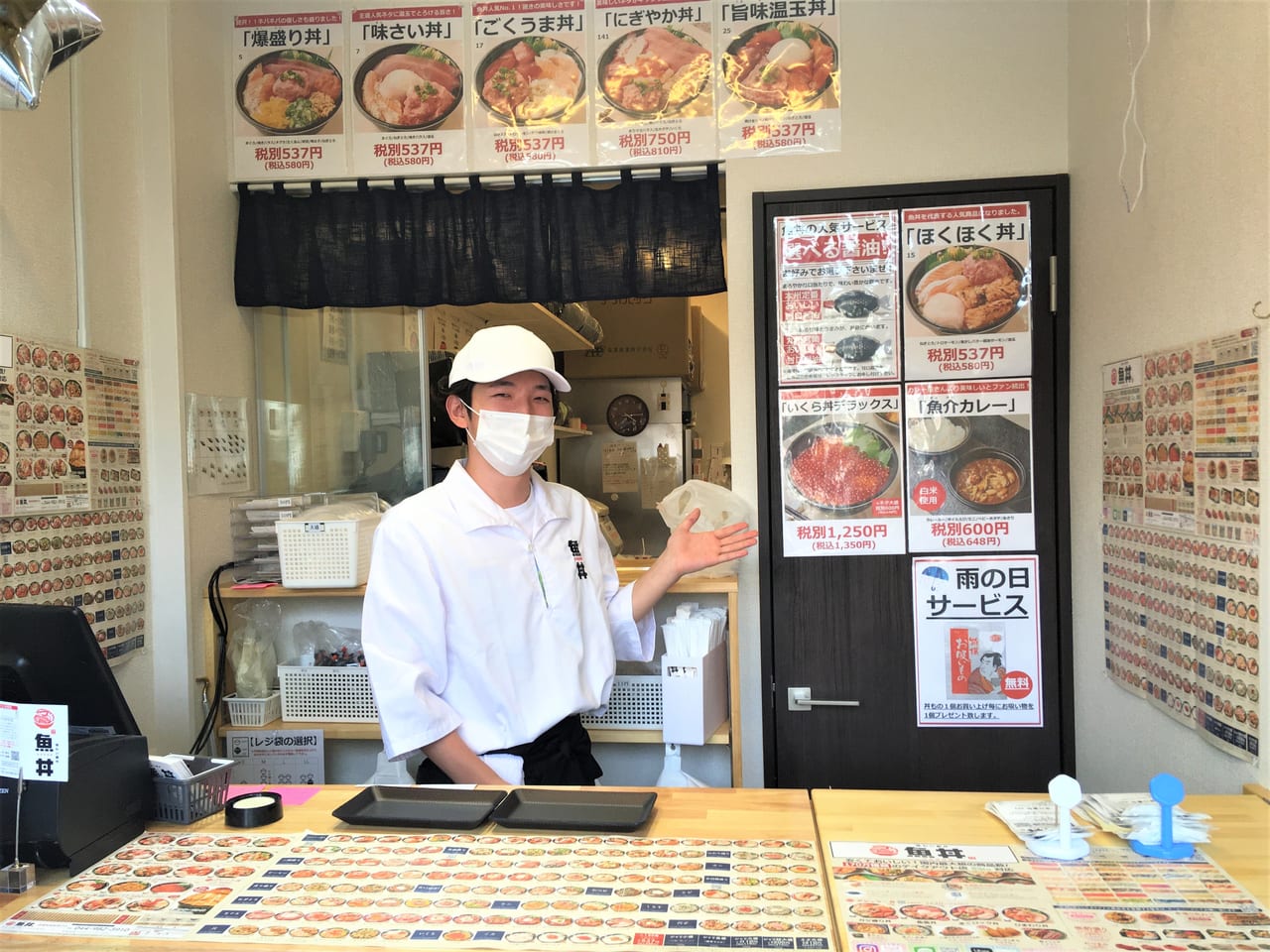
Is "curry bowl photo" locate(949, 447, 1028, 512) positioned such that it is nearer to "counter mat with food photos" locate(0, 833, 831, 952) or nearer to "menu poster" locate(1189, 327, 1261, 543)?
"menu poster" locate(1189, 327, 1261, 543)

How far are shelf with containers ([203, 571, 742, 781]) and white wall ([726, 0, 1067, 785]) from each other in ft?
1.21

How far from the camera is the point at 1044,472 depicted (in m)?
2.84

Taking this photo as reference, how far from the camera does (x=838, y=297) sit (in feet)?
9.52

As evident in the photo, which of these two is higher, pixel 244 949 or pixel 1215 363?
pixel 1215 363

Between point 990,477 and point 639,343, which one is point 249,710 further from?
point 639,343

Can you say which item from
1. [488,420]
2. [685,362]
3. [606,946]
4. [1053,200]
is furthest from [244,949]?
[685,362]

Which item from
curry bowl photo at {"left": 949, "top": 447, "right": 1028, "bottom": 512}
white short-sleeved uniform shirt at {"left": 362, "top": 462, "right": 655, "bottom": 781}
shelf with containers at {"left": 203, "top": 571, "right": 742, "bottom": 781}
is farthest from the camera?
curry bowl photo at {"left": 949, "top": 447, "right": 1028, "bottom": 512}

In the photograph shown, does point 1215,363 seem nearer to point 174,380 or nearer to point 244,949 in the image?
point 244,949

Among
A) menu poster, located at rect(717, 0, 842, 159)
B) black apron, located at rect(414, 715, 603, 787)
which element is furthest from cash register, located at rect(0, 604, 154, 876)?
menu poster, located at rect(717, 0, 842, 159)

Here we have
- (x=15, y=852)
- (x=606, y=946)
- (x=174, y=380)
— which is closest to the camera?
(x=606, y=946)

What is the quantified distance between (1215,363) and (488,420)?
161 centimetres

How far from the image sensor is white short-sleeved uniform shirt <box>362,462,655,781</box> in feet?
6.96

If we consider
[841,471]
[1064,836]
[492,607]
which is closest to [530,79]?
[841,471]

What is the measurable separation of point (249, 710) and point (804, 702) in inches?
69.5
